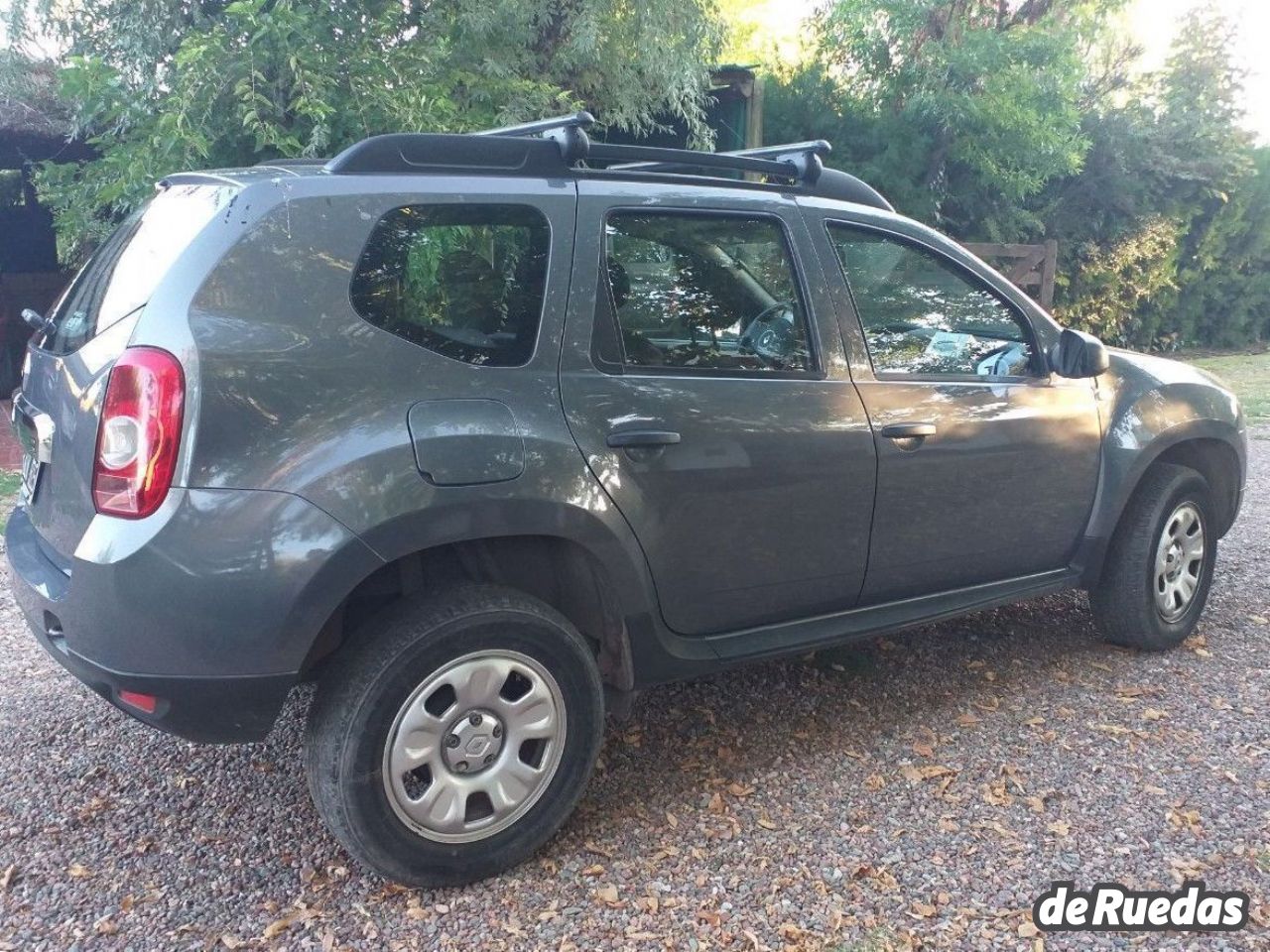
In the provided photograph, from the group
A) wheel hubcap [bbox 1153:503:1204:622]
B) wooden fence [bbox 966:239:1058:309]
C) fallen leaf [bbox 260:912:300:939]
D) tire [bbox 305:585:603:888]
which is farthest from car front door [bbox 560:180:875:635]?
wooden fence [bbox 966:239:1058:309]

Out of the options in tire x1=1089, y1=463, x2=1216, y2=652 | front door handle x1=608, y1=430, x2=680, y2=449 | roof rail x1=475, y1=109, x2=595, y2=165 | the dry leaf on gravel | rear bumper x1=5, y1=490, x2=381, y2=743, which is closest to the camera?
rear bumper x1=5, y1=490, x2=381, y2=743

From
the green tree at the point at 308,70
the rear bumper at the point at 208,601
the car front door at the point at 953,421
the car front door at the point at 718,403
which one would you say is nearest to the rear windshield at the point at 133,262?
the rear bumper at the point at 208,601

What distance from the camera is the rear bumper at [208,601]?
7.68 ft

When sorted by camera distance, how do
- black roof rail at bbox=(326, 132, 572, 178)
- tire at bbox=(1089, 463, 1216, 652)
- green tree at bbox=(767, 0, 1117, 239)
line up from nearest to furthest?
black roof rail at bbox=(326, 132, 572, 178) → tire at bbox=(1089, 463, 1216, 652) → green tree at bbox=(767, 0, 1117, 239)

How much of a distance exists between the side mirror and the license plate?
329 cm

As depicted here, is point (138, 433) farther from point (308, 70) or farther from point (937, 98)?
point (937, 98)

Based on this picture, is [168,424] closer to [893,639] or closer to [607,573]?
[607,573]

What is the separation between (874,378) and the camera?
133 inches

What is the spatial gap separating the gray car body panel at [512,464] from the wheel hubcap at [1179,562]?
0.73m

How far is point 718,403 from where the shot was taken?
9.92 ft

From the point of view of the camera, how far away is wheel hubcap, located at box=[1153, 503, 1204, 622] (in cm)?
421

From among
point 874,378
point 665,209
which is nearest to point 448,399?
point 665,209

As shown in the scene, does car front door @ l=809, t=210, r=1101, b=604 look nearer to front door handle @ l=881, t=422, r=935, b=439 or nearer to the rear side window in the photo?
front door handle @ l=881, t=422, r=935, b=439

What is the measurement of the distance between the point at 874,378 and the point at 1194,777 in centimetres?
159
